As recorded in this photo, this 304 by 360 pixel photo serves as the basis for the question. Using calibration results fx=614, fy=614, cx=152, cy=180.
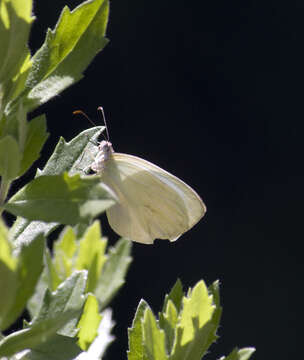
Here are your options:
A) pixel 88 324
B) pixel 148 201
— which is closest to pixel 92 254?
pixel 88 324

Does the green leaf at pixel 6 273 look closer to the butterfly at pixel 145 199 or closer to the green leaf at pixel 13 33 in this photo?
the green leaf at pixel 13 33

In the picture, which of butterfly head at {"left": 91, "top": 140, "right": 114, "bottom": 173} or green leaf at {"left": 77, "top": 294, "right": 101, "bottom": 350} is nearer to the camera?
green leaf at {"left": 77, "top": 294, "right": 101, "bottom": 350}

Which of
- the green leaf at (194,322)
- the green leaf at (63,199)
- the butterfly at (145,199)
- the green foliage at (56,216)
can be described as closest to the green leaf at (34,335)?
the green foliage at (56,216)

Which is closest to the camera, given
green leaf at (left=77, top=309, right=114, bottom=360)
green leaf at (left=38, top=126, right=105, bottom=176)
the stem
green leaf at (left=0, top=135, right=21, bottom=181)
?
green leaf at (left=0, top=135, right=21, bottom=181)

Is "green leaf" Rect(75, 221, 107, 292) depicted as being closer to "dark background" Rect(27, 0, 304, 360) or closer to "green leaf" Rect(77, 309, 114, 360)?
"green leaf" Rect(77, 309, 114, 360)

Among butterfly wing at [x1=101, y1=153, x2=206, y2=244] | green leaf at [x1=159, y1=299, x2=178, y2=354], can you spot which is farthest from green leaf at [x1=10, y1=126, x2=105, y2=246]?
butterfly wing at [x1=101, y1=153, x2=206, y2=244]

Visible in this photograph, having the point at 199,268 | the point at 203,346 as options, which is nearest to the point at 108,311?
the point at 203,346

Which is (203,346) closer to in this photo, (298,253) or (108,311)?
(108,311)

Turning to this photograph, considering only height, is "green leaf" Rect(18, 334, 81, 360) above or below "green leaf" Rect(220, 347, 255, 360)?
above
